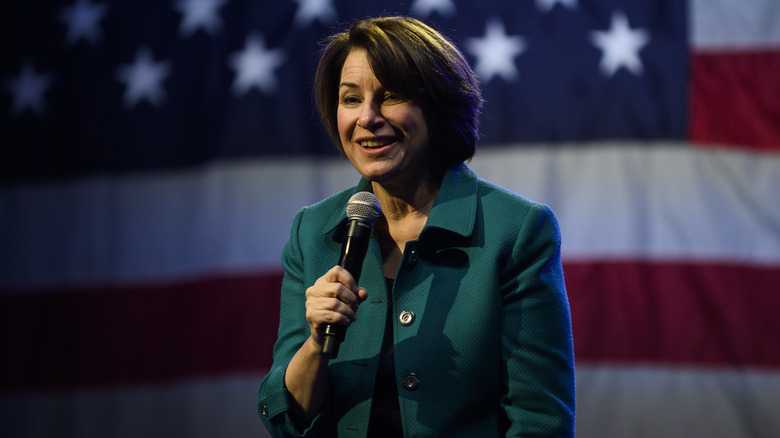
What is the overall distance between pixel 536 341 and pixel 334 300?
36cm

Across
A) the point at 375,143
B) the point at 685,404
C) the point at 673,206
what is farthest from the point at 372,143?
the point at 685,404

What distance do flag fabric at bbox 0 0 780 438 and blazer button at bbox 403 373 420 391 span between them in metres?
1.74

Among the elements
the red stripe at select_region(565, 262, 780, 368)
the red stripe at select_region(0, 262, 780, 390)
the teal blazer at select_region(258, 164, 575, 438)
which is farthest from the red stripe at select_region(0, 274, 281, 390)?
the teal blazer at select_region(258, 164, 575, 438)

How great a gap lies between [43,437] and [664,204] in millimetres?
2830

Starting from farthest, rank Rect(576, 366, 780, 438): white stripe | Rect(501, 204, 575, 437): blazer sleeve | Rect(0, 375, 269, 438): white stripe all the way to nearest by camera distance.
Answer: Rect(0, 375, 269, 438): white stripe, Rect(576, 366, 780, 438): white stripe, Rect(501, 204, 575, 437): blazer sleeve

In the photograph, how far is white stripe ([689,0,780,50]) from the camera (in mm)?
2875

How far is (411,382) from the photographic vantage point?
1186 mm

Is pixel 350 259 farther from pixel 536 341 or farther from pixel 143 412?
pixel 143 412

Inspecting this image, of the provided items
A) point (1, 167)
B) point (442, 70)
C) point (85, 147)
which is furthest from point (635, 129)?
point (1, 167)

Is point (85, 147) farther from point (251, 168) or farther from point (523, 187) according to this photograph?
point (523, 187)

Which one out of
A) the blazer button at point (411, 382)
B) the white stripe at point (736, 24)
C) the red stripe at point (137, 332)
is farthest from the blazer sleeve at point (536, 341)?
the white stripe at point (736, 24)

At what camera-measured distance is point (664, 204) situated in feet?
9.39

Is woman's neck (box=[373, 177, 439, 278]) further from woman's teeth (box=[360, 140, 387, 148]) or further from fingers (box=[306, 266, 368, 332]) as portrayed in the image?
fingers (box=[306, 266, 368, 332])

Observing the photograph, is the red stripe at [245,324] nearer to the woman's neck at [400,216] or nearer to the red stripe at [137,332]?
the red stripe at [137,332]
